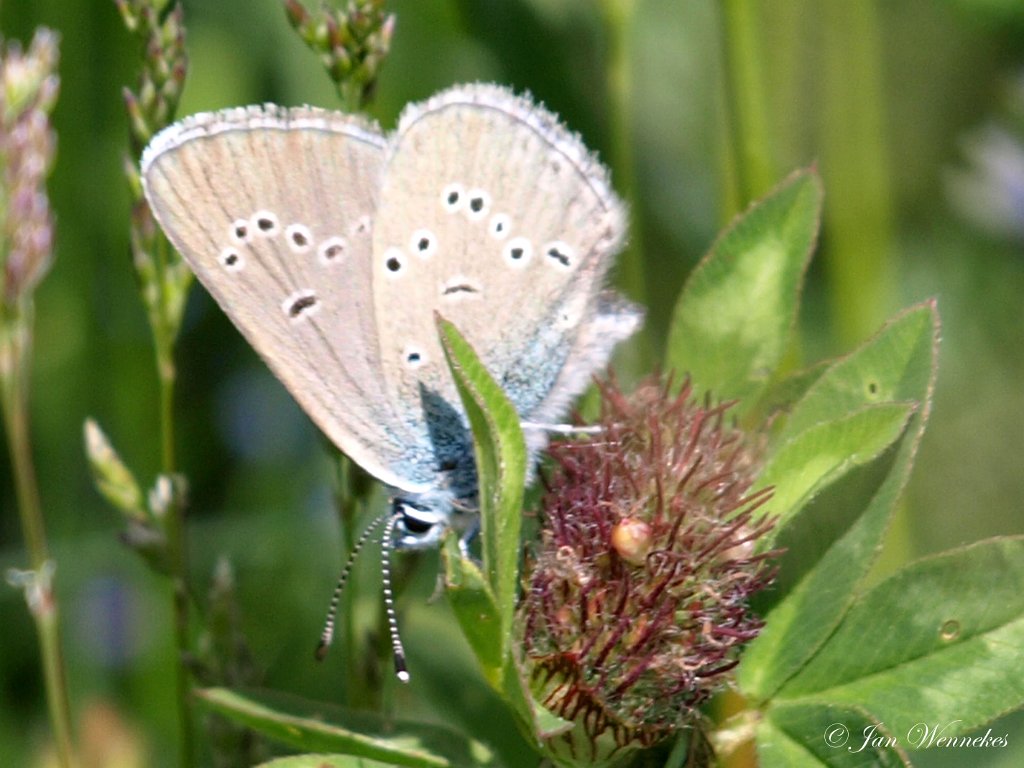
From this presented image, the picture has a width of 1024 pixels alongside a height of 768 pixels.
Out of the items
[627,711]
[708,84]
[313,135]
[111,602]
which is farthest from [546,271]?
[708,84]

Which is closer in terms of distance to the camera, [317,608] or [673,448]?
[673,448]

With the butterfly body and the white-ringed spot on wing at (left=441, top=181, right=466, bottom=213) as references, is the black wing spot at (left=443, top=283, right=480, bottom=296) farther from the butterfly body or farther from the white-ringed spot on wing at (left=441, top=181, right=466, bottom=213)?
the white-ringed spot on wing at (left=441, top=181, right=466, bottom=213)

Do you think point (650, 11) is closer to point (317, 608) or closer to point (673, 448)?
point (317, 608)

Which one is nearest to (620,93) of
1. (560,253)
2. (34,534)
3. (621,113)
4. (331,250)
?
(621,113)

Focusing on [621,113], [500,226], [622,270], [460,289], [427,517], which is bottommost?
[427,517]

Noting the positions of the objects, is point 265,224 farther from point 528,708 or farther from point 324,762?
point 528,708

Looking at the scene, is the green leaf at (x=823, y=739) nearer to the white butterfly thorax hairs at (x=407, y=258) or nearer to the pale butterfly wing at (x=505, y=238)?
the white butterfly thorax hairs at (x=407, y=258)

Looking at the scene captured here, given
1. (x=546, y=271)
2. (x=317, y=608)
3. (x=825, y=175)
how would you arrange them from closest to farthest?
(x=546, y=271), (x=317, y=608), (x=825, y=175)
